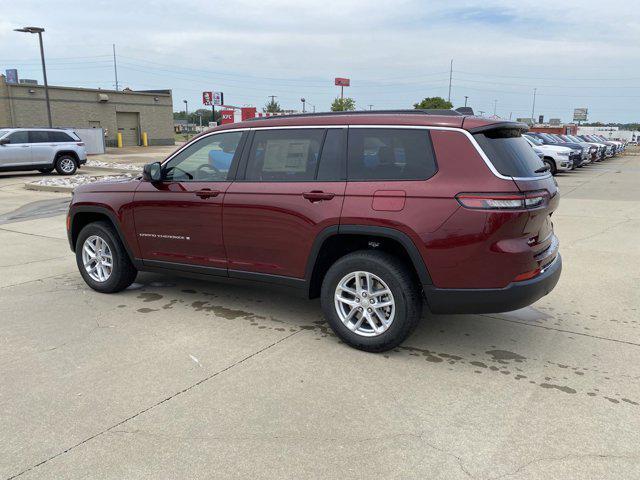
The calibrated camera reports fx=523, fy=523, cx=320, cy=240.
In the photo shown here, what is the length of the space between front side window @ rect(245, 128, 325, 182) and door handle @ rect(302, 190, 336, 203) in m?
0.14

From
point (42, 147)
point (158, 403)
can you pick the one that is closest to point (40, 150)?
point (42, 147)

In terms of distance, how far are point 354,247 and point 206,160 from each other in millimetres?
1719

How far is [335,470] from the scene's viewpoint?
2.63 meters

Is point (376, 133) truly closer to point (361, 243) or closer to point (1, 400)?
point (361, 243)

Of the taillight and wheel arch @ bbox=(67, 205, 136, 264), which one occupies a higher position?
the taillight

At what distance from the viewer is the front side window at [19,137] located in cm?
1745

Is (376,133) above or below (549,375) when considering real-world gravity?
above

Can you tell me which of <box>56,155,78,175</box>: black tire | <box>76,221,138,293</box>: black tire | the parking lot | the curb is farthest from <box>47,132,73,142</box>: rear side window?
<box>76,221,138,293</box>: black tire

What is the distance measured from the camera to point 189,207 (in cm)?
475

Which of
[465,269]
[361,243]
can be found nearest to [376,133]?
[361,243]

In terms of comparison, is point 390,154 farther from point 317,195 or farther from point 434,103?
point 434,103

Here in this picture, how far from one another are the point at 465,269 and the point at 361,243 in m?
0.87

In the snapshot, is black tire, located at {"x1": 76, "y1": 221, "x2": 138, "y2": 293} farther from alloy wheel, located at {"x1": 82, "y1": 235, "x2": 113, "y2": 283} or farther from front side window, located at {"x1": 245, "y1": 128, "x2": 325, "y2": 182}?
front side window, located at {"x1": 245, "y1": 128, "x2": 325, "y2": 182}

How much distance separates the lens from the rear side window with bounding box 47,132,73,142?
60.4 feet
